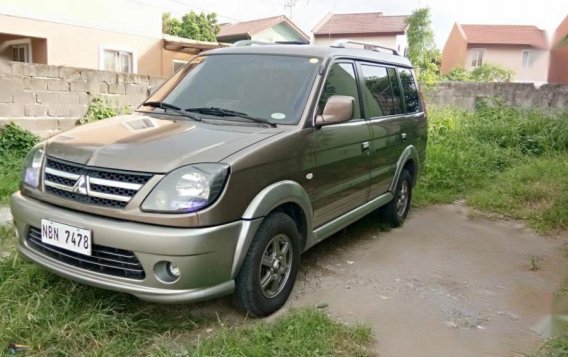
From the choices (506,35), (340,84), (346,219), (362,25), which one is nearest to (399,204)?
(346,219)

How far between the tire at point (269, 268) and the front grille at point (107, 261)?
59 centimetres

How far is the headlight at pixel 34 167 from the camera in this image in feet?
9.78

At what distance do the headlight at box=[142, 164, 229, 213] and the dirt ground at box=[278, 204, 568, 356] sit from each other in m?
1.15

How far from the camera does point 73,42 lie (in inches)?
469

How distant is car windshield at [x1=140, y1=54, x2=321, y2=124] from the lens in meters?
3.37

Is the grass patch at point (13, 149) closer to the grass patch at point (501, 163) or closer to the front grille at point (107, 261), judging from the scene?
the front grille at point (107, 261)

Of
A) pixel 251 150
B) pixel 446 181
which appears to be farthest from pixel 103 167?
pixel 446 181

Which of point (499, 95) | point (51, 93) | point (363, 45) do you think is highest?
point (363, 45)

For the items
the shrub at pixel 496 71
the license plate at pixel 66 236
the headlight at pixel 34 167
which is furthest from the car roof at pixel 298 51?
the license plate at pixel 66 236

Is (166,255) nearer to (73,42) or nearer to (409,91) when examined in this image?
(409,91)

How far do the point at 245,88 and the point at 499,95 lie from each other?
28.1 ft

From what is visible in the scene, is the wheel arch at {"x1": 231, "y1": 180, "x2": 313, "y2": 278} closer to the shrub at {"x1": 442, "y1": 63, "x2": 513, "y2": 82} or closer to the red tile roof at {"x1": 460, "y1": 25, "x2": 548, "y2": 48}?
the shrub at {"x1": 442, "y1": 63, "x2": 513, "y2": 82}

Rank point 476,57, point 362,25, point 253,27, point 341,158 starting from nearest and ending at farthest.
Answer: point 476,57
point 341,158
point 253,27
point 362,25

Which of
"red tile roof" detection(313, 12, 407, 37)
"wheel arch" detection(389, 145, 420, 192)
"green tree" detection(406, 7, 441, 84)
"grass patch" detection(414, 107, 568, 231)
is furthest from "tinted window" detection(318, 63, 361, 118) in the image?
"red tile roof" detection(313, 12, 407, 37)
